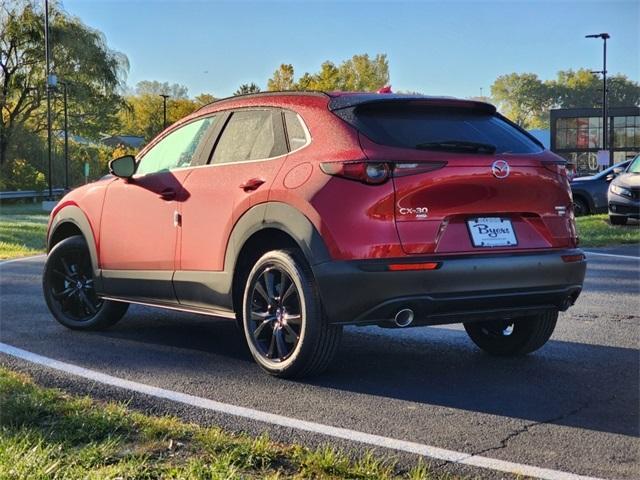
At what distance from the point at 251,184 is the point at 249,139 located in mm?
467

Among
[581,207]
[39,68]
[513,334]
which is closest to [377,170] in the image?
[513,334]

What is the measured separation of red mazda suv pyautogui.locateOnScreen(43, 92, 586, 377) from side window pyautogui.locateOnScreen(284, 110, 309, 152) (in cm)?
1

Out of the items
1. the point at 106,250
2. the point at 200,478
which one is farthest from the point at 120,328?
the point at 200,478

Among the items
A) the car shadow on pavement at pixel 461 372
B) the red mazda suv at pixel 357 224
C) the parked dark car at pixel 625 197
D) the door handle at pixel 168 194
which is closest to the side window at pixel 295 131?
the red mazda suv at pixel 357 224

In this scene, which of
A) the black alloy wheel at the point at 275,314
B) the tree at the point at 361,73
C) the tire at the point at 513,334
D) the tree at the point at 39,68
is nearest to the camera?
the black alloy wheel at the point at 275,314

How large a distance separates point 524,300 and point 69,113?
4611cm

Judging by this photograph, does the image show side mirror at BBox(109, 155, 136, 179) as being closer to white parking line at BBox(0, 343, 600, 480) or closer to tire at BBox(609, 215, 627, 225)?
white parking line at BBox(0, 343, 600, 480)

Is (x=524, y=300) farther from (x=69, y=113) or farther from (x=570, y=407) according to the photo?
(x=69, y=113)

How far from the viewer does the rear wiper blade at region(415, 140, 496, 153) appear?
15.1 feet

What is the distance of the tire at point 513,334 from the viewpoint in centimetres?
539

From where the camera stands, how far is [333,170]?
14.8ft

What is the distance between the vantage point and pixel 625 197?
16672 millimetres

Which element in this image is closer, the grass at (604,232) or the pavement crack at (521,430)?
the pavement crack at (521,430)

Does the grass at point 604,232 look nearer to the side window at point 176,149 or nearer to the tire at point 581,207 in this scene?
the tire at point 581,207
